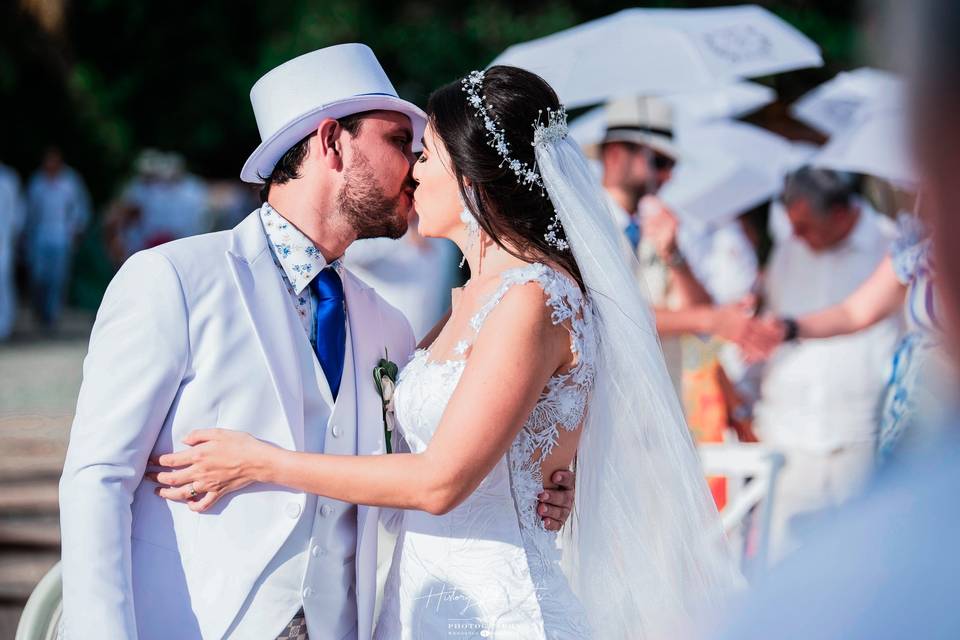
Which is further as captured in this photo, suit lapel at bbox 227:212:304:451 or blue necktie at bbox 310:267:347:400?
blue necktie at bbox 310:267:347:400

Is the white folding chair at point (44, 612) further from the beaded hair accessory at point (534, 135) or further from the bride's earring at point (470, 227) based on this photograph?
the beaded hair accessory at point (534, 135)

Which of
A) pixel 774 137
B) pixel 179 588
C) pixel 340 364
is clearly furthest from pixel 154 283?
pixel 774 137

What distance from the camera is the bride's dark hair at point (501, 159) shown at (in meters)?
→ 2.79

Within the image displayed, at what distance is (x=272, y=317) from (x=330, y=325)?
189mm

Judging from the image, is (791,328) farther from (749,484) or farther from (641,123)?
(641,123)

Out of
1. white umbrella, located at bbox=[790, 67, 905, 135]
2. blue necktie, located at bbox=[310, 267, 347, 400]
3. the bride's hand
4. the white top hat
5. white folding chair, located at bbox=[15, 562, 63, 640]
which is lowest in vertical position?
white folding chair, located at bbox=[15, 562, 63, 640]

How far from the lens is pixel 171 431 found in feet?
8.21

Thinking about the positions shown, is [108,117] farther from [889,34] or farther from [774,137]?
[889,34]

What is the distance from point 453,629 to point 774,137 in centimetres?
826

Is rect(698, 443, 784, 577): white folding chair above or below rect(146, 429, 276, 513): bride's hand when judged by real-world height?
below

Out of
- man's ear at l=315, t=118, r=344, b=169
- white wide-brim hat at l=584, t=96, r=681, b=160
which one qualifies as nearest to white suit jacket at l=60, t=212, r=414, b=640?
man's ear at l=315, t=118, r=344, b=169

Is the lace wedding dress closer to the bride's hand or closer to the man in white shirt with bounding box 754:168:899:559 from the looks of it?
the bride's hand

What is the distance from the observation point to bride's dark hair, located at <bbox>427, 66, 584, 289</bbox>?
2787 millimetres

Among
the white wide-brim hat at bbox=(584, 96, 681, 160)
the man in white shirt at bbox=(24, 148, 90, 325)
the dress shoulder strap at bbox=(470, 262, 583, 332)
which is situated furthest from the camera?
the man in white shirt at bbox=(24, 148, 90, 325)
